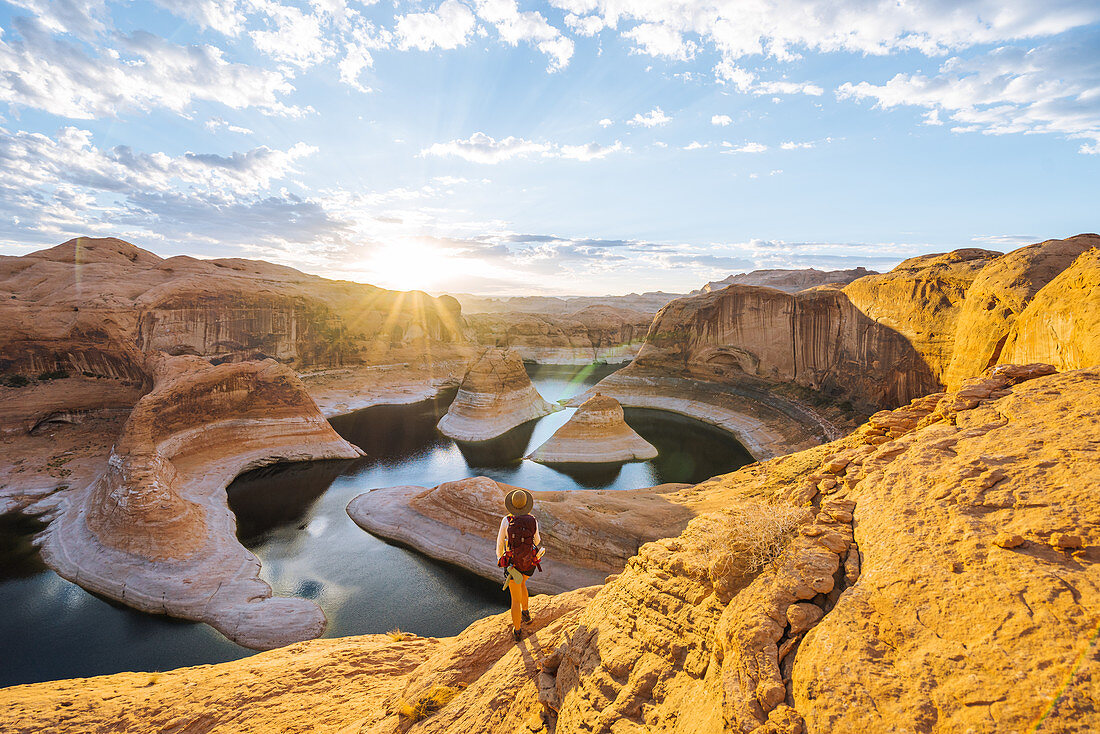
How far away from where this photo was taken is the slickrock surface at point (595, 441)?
23438mm

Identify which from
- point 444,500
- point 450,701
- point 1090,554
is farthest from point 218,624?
point 1090,554

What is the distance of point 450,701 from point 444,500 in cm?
1122

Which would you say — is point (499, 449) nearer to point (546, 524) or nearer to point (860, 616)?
point (546, 524)

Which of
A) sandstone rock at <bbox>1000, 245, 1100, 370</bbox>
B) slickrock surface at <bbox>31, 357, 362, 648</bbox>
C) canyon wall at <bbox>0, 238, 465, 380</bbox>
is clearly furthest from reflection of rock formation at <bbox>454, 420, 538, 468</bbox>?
sandstone rock at <bbox>1000, 245, 1100, 370</bbox>

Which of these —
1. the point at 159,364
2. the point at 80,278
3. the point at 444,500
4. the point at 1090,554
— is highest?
the point at 80,278

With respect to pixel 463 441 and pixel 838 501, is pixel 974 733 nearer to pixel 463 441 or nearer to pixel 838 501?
pixel 838 501

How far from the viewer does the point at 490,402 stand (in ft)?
95.3

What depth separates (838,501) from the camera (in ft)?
13.2

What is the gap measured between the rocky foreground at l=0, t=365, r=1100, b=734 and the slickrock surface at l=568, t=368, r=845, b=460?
21.5 m

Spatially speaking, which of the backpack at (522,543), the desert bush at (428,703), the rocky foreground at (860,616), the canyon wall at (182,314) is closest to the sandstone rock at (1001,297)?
the rocky foreground at (860,616)

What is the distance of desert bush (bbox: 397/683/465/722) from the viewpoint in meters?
4.56

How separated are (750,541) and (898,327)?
2454cm

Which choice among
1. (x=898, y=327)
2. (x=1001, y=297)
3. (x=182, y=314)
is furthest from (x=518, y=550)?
(x=182, y=314)

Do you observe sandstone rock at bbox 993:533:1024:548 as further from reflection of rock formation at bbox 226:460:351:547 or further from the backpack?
reflection of rock formation at bbox 226:460:351:547
